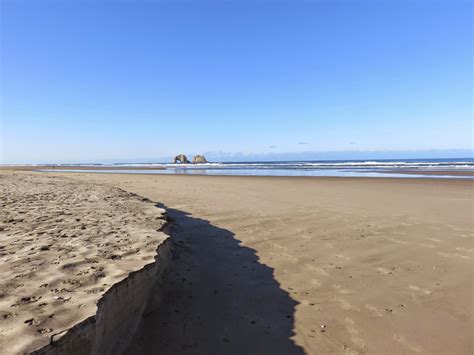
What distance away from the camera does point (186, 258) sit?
5656 millimetres

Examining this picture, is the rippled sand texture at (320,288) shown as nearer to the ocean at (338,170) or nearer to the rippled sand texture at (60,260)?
the rippled sand texture at (60,260)

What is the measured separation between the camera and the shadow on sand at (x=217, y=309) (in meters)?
3.21

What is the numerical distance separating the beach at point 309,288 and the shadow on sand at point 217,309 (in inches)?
0.6

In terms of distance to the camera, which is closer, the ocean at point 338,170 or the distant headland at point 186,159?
the ocean at point 338,170

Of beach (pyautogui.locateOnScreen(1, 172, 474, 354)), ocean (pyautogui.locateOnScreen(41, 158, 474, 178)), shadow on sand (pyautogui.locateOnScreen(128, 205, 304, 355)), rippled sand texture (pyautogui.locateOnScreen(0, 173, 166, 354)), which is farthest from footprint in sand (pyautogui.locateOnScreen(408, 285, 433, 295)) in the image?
ocean (pyautogui.locateOnScreen(41, 158, 474, 178))

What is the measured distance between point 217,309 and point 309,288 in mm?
1410

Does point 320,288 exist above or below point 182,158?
below

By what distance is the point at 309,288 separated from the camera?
4566mm

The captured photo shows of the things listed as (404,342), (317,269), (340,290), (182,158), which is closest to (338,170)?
(317,269)

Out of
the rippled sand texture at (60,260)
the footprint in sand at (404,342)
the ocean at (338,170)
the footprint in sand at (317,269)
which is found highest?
the rippled sand texture at (60,260)

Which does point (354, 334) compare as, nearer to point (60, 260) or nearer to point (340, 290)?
point (340, 290)

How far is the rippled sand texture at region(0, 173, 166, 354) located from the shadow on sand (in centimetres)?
61

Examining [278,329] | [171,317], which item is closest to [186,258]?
[171,317]

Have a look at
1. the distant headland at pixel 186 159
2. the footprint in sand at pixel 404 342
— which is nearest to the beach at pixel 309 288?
the footprint in sand at pixel 404 342
